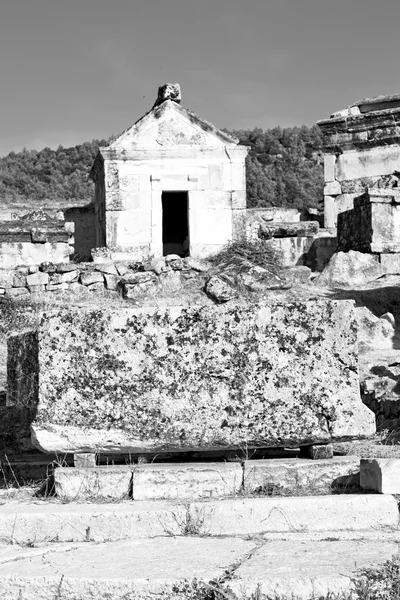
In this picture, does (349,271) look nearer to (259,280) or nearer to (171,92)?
(259,280)

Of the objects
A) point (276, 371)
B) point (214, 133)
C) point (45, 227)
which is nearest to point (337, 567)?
point (276, 371)

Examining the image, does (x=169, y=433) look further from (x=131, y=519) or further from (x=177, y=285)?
(x=177, y=285)

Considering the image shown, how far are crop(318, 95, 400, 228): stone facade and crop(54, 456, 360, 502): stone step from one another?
13.9 m

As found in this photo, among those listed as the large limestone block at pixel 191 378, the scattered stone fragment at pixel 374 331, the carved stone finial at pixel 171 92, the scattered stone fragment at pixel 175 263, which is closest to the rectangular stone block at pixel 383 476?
the large limestone block at pixel 191 378

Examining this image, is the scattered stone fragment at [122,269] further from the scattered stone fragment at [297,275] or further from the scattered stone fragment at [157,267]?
the scattered stone fragment at [297,275]

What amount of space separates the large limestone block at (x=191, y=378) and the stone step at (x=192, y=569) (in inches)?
28.1

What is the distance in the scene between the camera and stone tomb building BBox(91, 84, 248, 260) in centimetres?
A: 1503

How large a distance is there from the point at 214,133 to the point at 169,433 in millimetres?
12251

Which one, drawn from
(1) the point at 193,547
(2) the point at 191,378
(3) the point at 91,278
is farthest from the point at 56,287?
(1) the point at 193,547

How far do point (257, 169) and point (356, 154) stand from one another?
24128mm

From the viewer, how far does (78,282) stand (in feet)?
41.3

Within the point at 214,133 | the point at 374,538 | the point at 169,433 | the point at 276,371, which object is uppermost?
the point at 214,133

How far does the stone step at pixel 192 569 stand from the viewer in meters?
2.59

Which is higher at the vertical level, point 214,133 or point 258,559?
point 214,133
